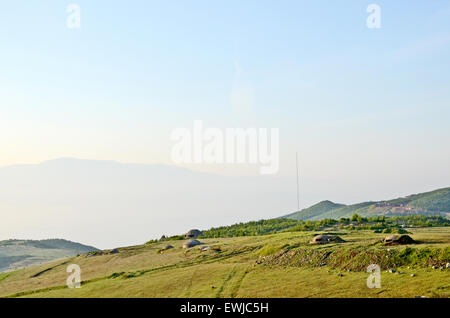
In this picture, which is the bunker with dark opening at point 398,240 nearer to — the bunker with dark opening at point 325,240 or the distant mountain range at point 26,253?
the bunker with dark opening at point 325,240

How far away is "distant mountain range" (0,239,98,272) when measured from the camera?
14375 cm

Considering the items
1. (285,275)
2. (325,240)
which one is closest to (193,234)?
(325,240)

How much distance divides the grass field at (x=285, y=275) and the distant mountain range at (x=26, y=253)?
93.9 meters

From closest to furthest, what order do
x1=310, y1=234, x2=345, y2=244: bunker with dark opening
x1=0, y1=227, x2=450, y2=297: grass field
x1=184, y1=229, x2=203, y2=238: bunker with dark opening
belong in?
x1=0, y1=227, x2=450, y2=297: grass field → x1=310, y1=234, x2=345, y2=244: bunker with dark opening → x1=184, y1=229, x2=203, y2=238: bunker with dark opening

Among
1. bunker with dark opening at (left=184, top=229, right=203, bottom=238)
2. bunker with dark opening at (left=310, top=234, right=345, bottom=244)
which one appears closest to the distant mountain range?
bunker with dark opening at (left=184, top=229, right=203, bottom=238)

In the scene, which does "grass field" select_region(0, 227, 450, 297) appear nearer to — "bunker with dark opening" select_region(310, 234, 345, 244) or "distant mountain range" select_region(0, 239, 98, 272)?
"bunker with dark opening" select_region(310, 234, 345, 244)

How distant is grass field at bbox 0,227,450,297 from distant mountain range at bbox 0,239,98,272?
9391 cm

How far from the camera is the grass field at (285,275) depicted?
3250cm

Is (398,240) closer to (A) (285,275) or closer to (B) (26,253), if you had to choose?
(A) (285,275)

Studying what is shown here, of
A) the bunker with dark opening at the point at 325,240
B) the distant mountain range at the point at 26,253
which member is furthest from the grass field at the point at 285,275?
the distant mountain range at the point at 26,253

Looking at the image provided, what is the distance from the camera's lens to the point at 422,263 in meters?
35.8

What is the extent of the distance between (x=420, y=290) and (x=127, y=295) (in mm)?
23730
